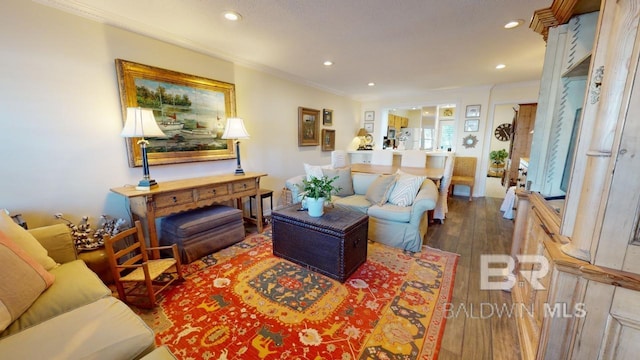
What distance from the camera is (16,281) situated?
1.23m

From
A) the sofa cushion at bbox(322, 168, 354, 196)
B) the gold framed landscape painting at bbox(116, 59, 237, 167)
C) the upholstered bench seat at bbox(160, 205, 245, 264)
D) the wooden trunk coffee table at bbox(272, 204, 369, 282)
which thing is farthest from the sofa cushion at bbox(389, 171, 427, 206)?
the gold framed landscape painting at bbox(116, 59, 237, 167)

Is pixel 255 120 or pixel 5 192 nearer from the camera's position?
pixel 5 192

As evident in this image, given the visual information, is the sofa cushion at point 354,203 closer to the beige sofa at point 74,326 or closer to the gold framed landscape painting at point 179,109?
the gold framed landscape painting at point 179,109

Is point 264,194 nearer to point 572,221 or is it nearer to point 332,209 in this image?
point 332,209

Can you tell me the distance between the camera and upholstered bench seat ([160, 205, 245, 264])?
245cm

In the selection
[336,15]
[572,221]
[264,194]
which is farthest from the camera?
[264,194]

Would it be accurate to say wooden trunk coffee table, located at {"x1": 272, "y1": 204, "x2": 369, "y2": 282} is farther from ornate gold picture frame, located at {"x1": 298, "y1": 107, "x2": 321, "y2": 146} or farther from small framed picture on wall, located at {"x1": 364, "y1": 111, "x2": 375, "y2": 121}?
small framed picture on wall, located at {"x1": 364, "y1": 111, "x2": 375, "y2": 121}

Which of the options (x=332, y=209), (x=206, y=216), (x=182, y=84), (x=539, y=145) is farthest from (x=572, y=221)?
(x=182, y=84)

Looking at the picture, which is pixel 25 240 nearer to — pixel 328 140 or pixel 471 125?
pixel 328 140

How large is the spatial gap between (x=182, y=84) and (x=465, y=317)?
11.7ft

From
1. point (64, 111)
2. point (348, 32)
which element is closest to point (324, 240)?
point (348, 32)

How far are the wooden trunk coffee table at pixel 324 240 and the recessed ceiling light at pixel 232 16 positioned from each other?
74.3 inches

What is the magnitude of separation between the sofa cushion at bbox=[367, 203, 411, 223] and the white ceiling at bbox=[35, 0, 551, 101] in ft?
6.29

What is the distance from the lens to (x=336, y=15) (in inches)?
82.5
